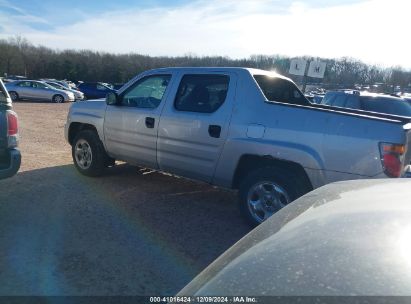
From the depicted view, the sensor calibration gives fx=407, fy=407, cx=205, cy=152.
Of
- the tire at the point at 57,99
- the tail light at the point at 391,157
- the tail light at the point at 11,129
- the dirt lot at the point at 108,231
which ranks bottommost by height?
the tire at the point at 57,99

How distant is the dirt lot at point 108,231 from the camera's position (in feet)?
11.6

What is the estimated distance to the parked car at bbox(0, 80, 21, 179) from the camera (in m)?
4.76

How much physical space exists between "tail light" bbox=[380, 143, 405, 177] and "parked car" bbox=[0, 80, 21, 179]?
4.09 metres

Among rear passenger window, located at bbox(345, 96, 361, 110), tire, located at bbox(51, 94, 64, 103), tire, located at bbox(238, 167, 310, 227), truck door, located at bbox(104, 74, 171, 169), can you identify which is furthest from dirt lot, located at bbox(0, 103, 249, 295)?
tire, located at bbox(51, 94, 64, 103)

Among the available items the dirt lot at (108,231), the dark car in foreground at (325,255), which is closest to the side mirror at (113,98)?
the dirt lot at (108,231)

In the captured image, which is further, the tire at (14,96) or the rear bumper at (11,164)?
the tire at (14,96)

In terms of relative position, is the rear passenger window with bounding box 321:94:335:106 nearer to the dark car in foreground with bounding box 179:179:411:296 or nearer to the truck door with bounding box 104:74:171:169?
the truck door with bounding box 104:74:171:169

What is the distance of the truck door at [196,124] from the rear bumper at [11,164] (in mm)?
1808

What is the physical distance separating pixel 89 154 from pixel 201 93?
2381 mm

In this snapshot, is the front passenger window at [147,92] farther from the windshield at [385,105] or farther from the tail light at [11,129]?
the windshield at [385,105]

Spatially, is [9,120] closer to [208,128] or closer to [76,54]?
[208,128]

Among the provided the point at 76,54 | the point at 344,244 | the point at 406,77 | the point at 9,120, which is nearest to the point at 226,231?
the point at 9,120

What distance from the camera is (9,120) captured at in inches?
190

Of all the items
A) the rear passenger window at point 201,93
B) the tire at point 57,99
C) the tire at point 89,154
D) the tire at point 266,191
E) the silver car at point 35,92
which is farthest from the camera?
the tire at point 57,99
